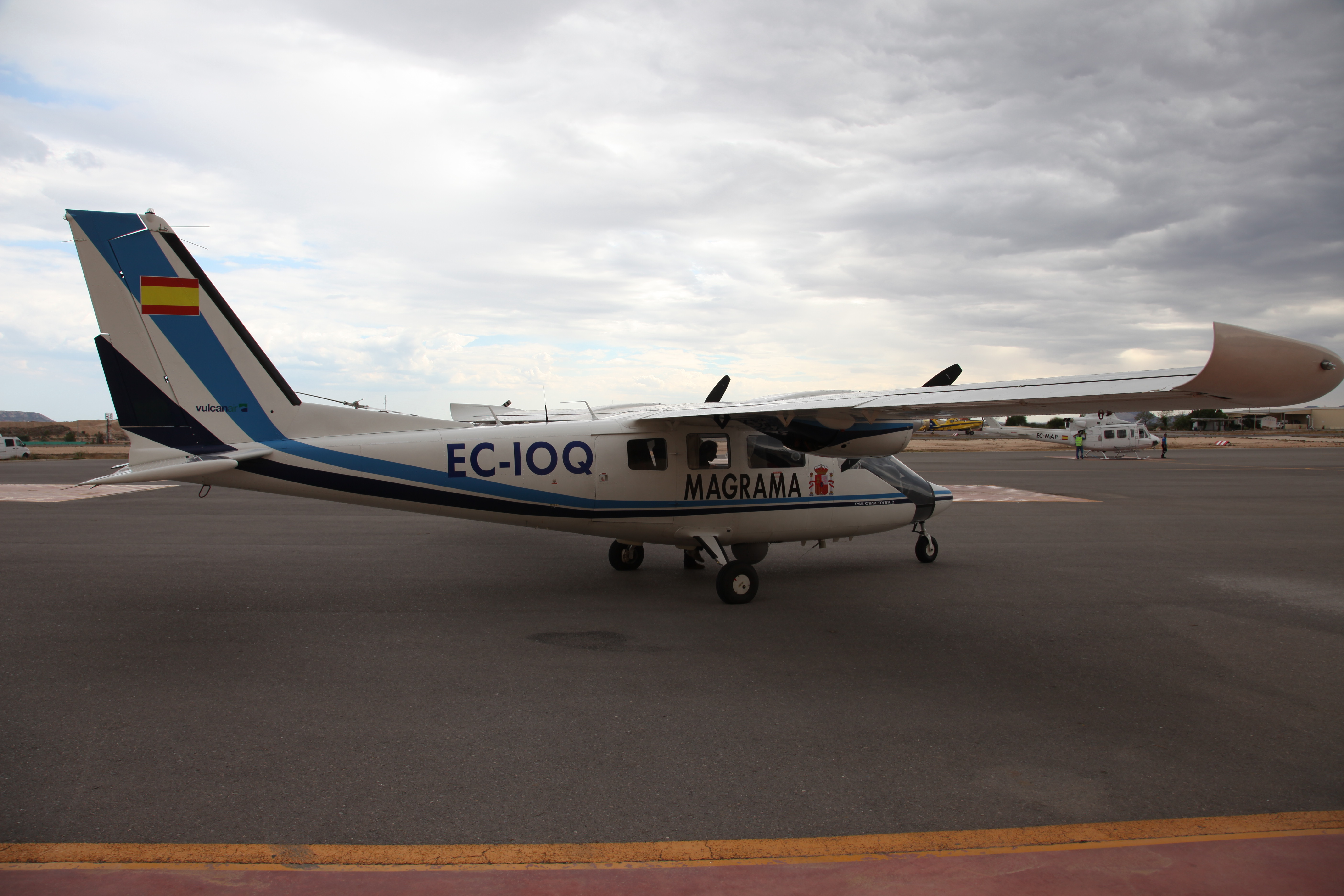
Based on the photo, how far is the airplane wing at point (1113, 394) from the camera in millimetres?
4652

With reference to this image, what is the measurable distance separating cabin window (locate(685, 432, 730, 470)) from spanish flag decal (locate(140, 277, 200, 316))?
20.8 feet

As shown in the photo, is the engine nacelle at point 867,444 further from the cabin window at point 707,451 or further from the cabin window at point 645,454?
the cabin window at point 645,454

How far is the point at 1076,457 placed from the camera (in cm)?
4838

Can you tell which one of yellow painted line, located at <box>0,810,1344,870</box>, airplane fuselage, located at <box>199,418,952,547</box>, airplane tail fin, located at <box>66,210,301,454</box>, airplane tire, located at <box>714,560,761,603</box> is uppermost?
airplane tail fin, located at <box>66,210,301,454</box>

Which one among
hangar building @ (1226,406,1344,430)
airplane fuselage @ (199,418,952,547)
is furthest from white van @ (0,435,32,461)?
hangar building @ (1226,406,1344,430)

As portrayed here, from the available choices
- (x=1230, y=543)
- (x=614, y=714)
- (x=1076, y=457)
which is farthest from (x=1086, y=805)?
(x=1076, y=457)

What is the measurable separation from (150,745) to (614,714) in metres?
3.25

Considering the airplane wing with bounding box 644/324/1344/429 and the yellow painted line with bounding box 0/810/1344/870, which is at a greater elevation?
the airplane wing with bounding box 644/324/1344/429

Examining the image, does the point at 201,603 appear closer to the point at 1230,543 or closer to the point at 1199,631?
the point at 1199,631

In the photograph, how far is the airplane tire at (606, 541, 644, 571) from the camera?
11195mm

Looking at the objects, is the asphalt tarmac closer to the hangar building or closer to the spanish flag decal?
the spanish flag decal

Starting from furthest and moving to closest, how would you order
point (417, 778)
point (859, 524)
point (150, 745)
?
1. point (859, 524)
2. point (150, 745)
3. point (417, 778)

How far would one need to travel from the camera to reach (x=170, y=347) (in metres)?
8.45

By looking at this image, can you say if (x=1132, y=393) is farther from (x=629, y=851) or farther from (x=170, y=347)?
(x=170, y=347)
